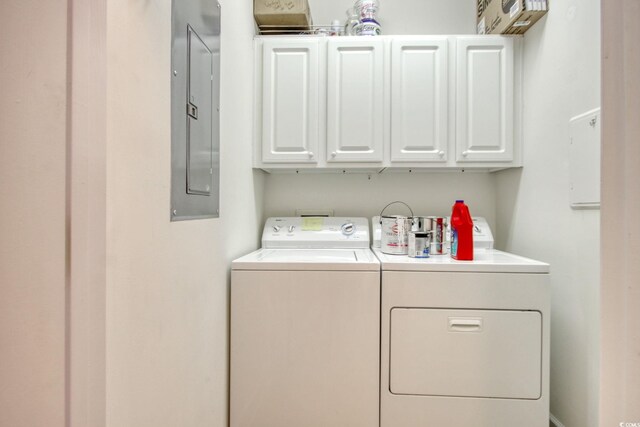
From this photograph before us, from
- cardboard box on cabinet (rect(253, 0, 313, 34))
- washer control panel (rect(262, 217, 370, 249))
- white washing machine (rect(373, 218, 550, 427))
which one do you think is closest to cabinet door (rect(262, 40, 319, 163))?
cardboard box on cabinet (rect(253, 0, 313, 34))

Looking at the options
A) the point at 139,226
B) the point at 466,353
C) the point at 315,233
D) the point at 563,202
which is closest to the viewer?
the point at 139,226

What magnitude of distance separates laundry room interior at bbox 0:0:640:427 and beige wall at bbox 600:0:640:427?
21mm

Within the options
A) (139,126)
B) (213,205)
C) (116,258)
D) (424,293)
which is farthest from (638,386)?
(213,205)

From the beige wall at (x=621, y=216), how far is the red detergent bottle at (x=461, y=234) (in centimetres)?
96

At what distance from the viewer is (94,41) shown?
582mm

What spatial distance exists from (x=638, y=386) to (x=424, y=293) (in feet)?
2.81

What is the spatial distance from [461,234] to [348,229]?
0.70 metres

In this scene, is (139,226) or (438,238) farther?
(438,238)

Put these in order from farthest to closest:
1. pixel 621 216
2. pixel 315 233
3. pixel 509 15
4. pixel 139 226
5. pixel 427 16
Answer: pixel 427 16 < pixel 315 233 < pixel 509 15 < pixel 139 226 < pixel 621 216

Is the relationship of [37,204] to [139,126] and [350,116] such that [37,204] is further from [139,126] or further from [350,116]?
[350,116]

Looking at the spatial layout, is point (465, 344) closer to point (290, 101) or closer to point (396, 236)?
point (396, 236)

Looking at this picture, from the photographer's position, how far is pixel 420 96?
1793mm

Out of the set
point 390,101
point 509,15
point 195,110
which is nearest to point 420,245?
point 390,101

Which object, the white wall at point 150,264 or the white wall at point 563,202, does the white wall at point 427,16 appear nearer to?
the white wall at point 563,202
